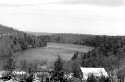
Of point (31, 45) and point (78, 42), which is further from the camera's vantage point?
point (78, 42)

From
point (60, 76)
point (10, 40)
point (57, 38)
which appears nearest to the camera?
point (60, 76)

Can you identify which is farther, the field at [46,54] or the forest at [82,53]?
the field at [46,54]

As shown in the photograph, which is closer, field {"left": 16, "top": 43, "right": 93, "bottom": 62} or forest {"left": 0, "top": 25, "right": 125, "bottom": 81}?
forest {"left": 0, "top": 25, "right": 125, "bottom": 81}

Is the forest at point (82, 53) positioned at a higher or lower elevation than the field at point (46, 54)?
higher

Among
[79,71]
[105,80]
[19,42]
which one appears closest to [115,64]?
[79,71]

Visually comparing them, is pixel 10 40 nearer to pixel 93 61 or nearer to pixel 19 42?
pixel 19 42

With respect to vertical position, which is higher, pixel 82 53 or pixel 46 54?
pixel 82 53

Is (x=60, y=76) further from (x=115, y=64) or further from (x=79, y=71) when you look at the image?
(x=115, y=64)

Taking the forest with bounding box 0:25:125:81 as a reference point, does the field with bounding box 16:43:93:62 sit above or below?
below

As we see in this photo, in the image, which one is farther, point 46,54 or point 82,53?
point 46,54

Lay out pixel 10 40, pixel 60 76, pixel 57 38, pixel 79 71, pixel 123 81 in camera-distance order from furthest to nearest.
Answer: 1. pixel 57 38
2. pixel 10 40
3. pixel 79 71
4. pixel 123 81
5. pixel 60 76
